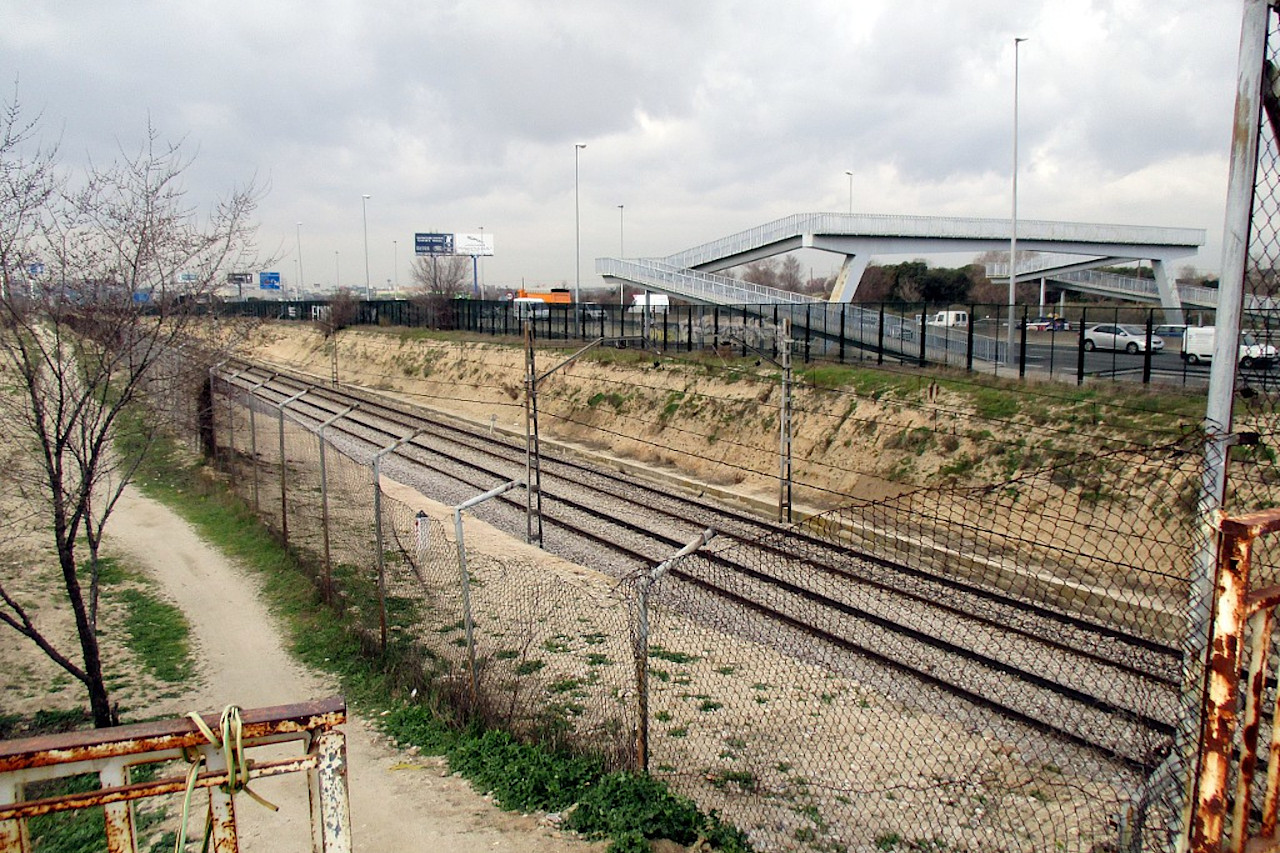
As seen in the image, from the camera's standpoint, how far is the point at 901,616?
1250cm

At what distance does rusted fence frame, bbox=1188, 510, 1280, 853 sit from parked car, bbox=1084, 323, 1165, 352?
31912 mm

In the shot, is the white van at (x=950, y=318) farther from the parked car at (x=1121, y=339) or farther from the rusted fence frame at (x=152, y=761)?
the rusted fence frame at (x=152, y=761)

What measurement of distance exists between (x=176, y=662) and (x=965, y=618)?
32.3 feet

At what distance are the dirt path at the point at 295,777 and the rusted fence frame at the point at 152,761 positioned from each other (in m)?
3.04

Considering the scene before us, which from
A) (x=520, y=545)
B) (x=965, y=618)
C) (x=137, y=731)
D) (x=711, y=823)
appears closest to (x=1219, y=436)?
(x=711, y=823)

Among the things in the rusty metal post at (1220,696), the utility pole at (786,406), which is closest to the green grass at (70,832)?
the rusty metal post at (1220,696)

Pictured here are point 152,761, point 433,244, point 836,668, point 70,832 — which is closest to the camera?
point 152,761

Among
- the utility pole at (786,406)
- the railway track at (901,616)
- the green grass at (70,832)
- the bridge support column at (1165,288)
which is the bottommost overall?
the railway track at (901,616)

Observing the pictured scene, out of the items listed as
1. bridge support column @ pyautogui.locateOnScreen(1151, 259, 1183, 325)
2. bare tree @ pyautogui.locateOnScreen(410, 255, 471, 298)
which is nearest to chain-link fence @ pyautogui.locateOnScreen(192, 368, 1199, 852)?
bridge support column @ pyautogui.locateOnScreen(1151, 259, 1183, 325)

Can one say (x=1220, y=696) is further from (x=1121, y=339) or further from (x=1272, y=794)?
(x=1121, y=339)

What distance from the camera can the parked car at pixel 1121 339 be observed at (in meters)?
33.7

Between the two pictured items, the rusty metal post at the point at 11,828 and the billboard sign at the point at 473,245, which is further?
the billboard sign at the point at 473,245

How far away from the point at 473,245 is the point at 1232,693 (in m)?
108

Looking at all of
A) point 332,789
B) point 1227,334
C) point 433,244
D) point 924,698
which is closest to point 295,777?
point 332,789
